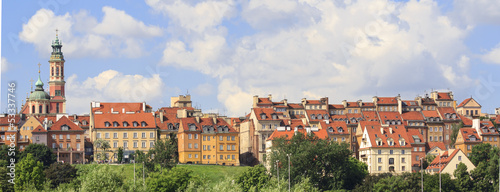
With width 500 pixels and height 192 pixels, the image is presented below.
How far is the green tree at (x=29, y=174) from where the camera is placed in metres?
152

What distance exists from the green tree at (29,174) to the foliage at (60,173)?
2.80 m

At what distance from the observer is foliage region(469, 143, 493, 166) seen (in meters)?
185

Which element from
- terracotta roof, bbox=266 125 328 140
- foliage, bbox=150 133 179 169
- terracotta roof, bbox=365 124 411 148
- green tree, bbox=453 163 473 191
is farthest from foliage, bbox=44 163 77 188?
green tree, bbox=453 163 473 191

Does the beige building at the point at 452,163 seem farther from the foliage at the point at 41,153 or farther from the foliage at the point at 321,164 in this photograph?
the foliage at the point at 41,153

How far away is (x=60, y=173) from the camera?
541 ft

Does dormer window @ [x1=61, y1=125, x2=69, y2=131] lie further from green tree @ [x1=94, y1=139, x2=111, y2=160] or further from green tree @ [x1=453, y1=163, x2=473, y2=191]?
green tree @ [x1=453, y1=163, x2=473, y2=191]

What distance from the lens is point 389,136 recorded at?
193750mm

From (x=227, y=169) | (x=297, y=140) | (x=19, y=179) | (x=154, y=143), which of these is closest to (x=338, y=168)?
(x=297, y=140)

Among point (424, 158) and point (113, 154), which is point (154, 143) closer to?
point (113, 154)

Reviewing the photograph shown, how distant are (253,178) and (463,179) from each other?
3640cm

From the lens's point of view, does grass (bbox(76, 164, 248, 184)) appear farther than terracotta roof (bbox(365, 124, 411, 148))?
No

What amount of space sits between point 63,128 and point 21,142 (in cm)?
861

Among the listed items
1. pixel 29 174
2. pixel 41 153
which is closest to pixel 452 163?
pixel 29 174

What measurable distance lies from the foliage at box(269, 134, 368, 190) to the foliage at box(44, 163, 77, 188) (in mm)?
34641
